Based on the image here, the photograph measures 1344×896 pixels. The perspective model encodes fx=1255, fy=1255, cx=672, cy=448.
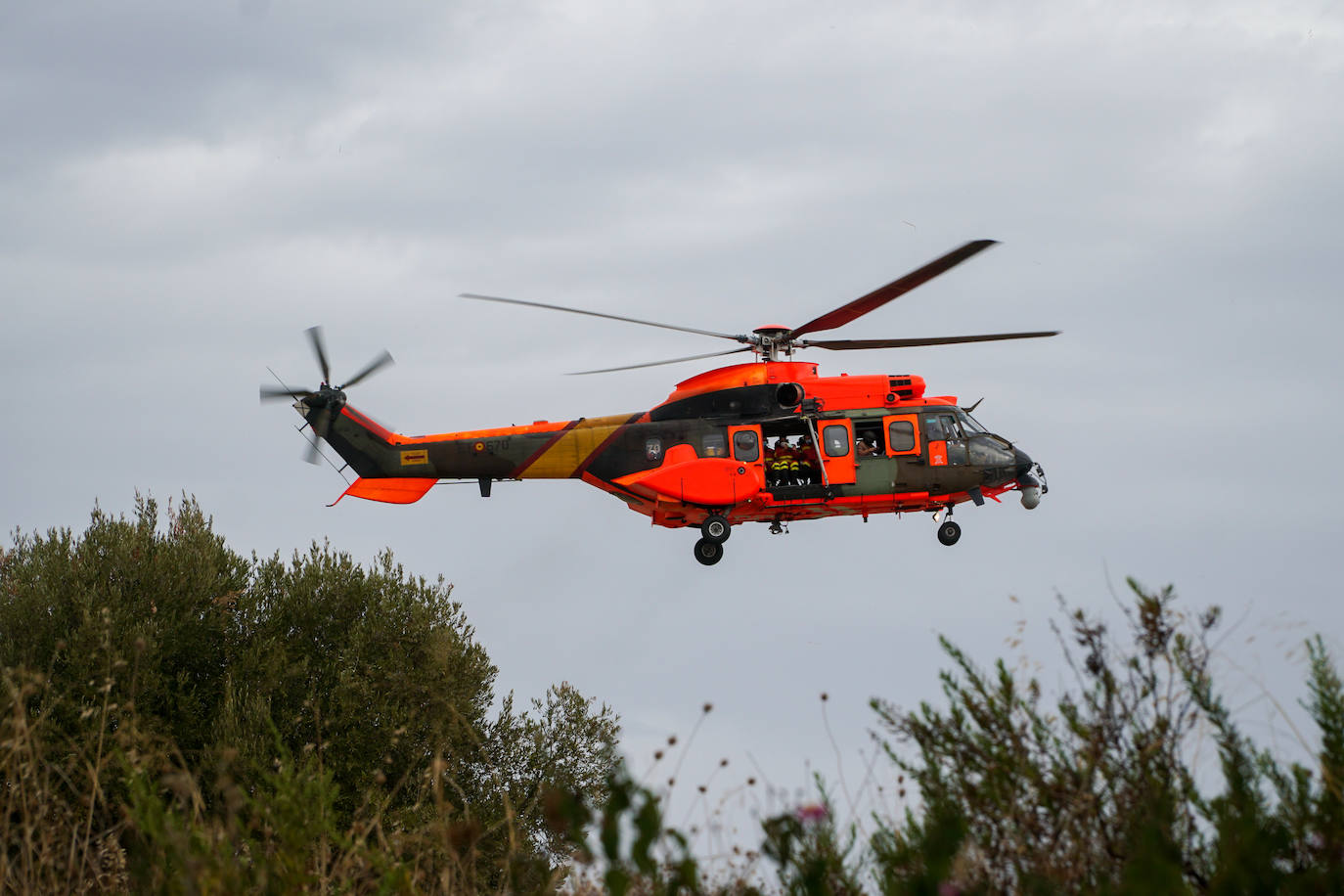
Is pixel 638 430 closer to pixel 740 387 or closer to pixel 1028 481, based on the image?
pixel 740 387

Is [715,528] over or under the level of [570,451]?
under

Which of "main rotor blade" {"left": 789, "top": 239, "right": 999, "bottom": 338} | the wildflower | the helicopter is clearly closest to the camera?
the wildflower

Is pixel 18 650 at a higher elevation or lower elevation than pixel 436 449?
lower

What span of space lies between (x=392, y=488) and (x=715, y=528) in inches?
209

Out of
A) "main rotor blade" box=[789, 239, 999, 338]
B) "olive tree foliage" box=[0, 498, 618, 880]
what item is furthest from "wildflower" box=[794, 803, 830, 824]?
"olive tree foliage" box=[0, 498, 618, 880]

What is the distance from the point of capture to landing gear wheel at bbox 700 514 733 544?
20.1 meters

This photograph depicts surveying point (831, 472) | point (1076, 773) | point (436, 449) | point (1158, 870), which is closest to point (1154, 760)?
point (1076, 773)

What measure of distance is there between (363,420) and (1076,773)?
16.9 metres

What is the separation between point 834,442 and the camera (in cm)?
2006

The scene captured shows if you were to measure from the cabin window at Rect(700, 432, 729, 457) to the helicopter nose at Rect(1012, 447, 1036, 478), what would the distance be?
497 centimetres

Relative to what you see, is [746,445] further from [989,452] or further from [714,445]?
[989,452]

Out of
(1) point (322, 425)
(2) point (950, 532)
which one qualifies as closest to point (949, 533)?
(2) point (950, 532)

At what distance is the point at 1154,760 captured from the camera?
222 inches

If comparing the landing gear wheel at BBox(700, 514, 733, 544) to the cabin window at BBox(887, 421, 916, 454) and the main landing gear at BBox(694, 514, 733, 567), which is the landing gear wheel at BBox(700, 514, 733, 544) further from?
the cabin window at BBox(887, 421, 916, 454)
